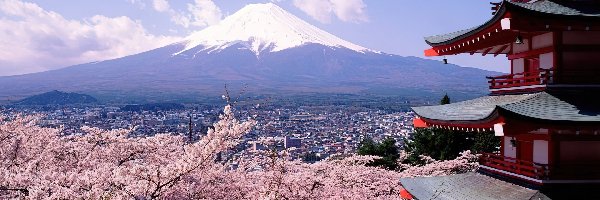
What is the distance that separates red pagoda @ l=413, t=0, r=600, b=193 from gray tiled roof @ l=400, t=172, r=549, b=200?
164mm

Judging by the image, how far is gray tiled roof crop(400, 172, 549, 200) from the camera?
8.17 m

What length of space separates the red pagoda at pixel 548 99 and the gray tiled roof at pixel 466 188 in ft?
0.54

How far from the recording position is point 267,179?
1352 centimetres

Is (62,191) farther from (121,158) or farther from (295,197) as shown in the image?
(121,158)

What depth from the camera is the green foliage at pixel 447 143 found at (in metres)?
24.5

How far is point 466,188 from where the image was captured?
9234 mm

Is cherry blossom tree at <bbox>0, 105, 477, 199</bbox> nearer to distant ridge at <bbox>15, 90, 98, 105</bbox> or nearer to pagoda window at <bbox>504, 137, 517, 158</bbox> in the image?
pagoda window at <bbox>504, 137, 517, 158</bbox>

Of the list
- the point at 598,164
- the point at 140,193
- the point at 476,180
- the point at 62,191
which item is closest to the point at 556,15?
the point at 598,164

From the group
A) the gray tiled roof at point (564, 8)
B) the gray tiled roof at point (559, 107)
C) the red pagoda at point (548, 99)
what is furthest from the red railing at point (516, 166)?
the gray tiled roof at point (564, 8)

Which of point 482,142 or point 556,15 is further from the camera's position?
point 482,142

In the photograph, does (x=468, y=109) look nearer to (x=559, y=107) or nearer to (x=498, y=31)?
(x=498, y=31)

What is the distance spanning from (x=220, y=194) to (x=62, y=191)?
17.9ft

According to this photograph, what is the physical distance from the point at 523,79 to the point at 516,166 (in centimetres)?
122

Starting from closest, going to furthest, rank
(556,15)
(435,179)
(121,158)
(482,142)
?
(556,15)
(435,179)
(121,158)
(482,142)
